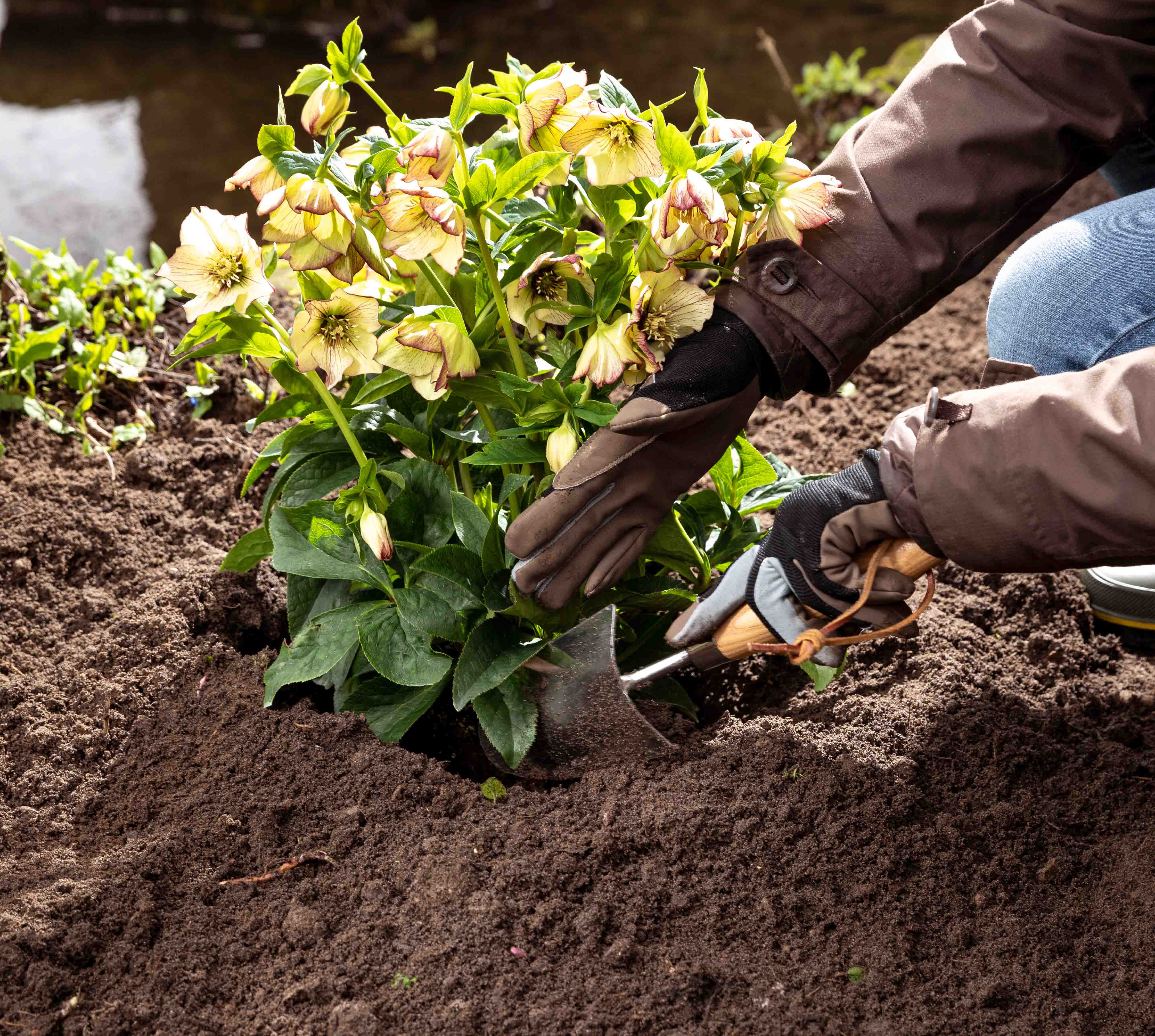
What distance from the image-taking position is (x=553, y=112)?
117cm

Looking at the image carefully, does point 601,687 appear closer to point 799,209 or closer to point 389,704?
point 389,704

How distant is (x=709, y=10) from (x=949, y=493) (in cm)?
454

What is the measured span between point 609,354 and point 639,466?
201mm

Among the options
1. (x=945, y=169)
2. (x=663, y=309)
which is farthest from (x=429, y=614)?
(x=945, y=169)

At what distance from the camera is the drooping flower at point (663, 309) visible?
123cm

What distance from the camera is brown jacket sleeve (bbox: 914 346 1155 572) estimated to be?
3.92ft

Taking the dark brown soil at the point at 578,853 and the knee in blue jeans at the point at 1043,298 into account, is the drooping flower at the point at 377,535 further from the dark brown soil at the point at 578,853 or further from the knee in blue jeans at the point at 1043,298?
the knee in blue jeans at the point at 1043,298

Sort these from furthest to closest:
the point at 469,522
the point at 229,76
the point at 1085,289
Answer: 1. the point at 229,76
2. the point at 1085,289
3. the point at 469,522

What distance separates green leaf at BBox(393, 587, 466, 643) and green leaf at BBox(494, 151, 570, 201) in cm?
54

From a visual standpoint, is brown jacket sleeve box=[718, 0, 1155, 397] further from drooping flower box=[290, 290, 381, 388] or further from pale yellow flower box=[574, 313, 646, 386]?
drooping flower box=[290, 290, 381, 388]

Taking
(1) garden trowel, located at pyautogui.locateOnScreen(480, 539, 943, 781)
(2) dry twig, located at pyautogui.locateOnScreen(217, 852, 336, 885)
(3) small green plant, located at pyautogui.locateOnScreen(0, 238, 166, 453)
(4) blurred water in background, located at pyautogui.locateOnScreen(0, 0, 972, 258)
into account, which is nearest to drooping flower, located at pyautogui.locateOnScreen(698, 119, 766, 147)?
(1) garden trowel, located at pyautogui.locateOnScreen(480, 539, 943, 781)

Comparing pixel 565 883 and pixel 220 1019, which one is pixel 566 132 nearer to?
pixel 565 883

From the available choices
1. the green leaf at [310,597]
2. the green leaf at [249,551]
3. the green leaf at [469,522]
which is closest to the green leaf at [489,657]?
the green leaf at [469,522]

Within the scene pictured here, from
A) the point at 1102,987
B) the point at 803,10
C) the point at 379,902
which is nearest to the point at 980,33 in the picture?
the point at 1102,987
